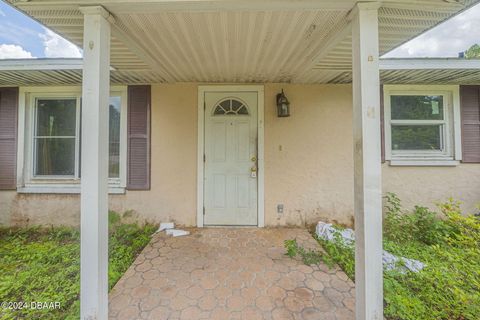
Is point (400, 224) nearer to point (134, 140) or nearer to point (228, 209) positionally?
point (228, 209)

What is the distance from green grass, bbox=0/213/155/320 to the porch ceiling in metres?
2.30

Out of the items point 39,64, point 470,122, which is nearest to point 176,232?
point 39,64

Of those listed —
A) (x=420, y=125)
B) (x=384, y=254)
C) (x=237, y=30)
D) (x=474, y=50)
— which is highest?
(x=474, y=50)

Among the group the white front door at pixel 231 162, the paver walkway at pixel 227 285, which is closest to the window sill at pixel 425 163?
the paver walkway at pixel 227 285

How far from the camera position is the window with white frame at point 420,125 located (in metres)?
3.53

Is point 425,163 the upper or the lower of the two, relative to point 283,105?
lower

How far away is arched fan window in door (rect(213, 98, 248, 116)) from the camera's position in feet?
11.3

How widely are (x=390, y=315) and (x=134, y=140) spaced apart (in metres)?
3.67

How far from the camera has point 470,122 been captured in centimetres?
346

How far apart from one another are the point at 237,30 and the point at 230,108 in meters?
1.57

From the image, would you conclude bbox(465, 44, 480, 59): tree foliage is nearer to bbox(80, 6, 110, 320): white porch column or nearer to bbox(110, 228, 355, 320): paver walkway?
bbox(110, 228, 355, 320): paver walkway

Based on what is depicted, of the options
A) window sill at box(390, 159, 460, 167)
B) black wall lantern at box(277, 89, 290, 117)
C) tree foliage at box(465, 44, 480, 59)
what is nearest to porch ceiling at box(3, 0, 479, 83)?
black wall lantern at box(277, 89, 290, 117)

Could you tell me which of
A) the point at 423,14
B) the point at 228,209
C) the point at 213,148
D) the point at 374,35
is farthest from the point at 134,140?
the point at 423,14

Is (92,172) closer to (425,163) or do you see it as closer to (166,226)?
(166,226)
